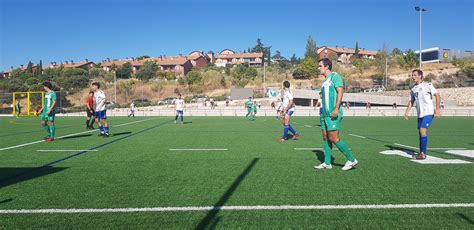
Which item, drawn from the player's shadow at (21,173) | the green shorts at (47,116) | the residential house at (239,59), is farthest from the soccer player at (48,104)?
the residential house at (239,59)

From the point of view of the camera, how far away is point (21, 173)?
21.2 ft

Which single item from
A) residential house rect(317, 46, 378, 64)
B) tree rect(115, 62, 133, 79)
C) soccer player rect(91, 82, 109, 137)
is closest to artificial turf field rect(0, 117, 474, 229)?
soccer player rect(91, 82, 109, 137)

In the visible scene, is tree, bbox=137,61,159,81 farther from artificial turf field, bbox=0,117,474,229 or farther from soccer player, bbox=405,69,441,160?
soccer player, bbox=405,69,441,160

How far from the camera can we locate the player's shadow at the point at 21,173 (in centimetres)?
588

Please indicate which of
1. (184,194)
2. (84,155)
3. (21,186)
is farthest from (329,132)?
(84,155)

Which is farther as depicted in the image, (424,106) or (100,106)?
(100,106)

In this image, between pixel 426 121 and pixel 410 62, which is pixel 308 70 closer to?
pixel 410 62

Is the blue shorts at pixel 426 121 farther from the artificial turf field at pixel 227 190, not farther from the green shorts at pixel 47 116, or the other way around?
the green shorts at pixel 47 116

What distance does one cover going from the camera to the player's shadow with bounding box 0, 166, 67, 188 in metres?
5.88

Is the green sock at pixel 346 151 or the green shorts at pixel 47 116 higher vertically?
the green shorts at pixel 47 116

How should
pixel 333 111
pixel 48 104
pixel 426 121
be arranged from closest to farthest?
pixel 333 111 < pixel 426 121 < pixel 48 104

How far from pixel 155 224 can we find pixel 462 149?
Result: 8844 millimetres

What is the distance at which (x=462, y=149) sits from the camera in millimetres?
9695

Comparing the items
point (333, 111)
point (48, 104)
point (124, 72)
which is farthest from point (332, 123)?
point (124, 72)
